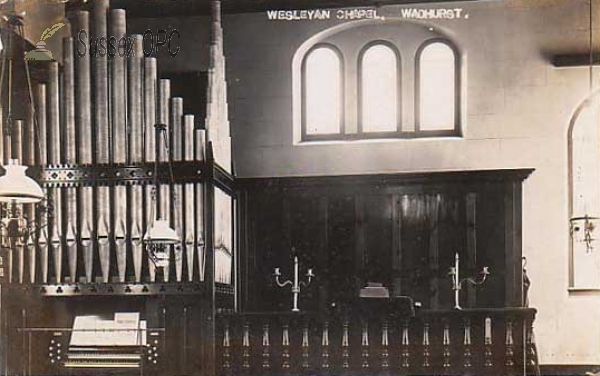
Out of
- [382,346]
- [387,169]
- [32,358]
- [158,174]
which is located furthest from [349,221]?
[32,358]

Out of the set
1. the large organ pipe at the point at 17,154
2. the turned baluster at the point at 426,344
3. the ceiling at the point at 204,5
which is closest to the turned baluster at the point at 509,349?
the turned baluster at the point at 426,344

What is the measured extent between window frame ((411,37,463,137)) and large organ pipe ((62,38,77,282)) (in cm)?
228

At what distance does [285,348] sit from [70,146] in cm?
197

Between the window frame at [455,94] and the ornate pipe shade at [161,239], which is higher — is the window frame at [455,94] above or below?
above

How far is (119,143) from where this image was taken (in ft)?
19.3

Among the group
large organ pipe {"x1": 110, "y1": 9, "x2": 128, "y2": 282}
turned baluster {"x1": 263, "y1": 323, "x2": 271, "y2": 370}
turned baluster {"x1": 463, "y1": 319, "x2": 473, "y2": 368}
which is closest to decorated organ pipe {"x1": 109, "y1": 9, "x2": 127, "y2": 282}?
large organ pipe {"x1": 110, "y1": 9, "x2": 128, "y2": 282}

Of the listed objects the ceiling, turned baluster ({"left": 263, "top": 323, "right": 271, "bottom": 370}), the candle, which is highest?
the ceiling

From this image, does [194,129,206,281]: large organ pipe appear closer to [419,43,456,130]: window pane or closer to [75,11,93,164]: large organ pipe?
[75,11,93,164]: large organ pipe

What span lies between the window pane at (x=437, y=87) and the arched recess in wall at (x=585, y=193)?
78 cm

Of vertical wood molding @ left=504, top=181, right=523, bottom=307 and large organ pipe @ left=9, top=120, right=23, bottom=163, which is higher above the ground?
large organ pipe @ left=9, top=120, right=23, bottom=163

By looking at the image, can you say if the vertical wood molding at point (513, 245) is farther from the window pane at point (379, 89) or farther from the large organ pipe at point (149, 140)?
the large organ pipe at point (149, 140)

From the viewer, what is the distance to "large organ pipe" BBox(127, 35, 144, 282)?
19.1 ft

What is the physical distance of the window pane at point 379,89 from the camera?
218 inches

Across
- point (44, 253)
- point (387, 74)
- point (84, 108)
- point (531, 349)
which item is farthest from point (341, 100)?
point (44, 253)
